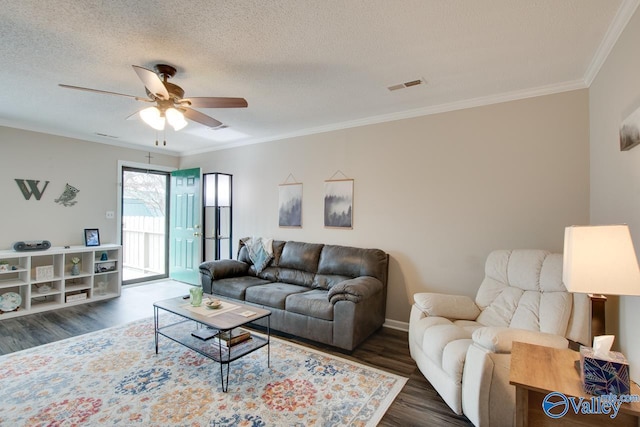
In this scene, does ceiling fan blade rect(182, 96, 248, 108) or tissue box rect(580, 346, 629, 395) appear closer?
tissue box rect(580, 346, 629, 395)

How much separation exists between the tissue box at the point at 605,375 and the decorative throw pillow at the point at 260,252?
11.5 ft

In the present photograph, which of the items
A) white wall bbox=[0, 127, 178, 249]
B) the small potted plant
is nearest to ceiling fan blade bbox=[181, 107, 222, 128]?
white wall bbox=[0, 127, 178, 249]

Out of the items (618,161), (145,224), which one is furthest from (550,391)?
(145,224)

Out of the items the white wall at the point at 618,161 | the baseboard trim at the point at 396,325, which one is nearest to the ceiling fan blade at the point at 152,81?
the white wall at the point at 618,161

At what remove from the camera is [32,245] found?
13.5 ft

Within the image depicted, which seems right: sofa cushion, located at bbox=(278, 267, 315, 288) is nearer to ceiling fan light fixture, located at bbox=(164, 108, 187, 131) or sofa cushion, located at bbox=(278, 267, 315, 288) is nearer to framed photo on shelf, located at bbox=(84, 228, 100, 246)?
ceiling fan light fixture, located at bbox=(164, 108, 187, 131)

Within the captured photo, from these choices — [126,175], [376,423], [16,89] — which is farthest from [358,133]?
[126,175]

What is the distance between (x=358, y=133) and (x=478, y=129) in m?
1.39

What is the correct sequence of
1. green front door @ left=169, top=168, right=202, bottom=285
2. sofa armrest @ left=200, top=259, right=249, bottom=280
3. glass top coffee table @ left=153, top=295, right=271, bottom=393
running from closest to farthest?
glass top coffee table @ left=153, top=295, right=271, bottom=393 → sofa armrest @ left=200, top=259, right=249, bottom=280 → green front door @ left=169, top=168, right=202, bottom=285

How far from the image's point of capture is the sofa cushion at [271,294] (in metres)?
3.37

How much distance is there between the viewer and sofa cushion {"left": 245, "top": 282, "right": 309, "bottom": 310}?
11.1 feet

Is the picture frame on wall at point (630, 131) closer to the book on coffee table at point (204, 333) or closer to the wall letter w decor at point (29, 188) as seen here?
the book on coffee table at point (204, 333)

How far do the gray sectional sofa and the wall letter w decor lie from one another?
2.70 metres

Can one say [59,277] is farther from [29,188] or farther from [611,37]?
[611,37]
